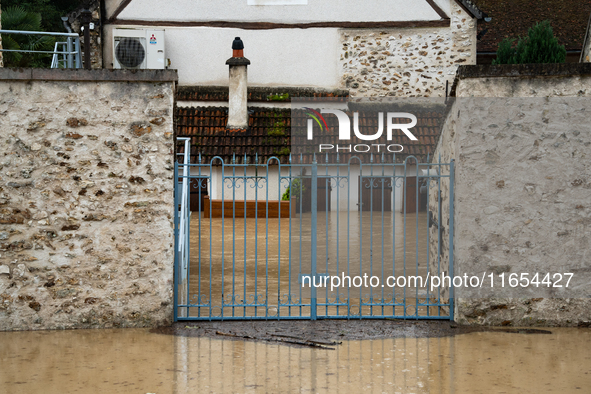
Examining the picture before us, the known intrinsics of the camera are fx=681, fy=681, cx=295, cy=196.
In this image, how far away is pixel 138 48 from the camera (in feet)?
55.1

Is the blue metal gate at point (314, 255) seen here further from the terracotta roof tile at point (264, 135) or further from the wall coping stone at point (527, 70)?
the wall coping stone at point (527, 70)

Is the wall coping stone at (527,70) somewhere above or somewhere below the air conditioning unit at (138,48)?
below

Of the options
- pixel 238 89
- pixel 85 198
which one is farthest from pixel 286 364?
pixel 238 89

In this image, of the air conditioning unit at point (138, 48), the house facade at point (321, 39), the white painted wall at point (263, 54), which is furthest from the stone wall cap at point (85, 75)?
the white painted wall at point (263, 54)

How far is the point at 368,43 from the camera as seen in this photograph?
17547 mm

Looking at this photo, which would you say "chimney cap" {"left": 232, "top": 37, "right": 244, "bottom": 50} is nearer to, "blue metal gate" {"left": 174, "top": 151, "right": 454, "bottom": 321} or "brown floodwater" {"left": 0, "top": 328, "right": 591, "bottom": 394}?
"blue metal gate" {"left": 174, "top": 151, "right": 454, "bottom": 321}

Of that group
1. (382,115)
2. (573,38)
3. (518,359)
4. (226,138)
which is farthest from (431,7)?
(518,359)

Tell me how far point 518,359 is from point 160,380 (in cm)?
281

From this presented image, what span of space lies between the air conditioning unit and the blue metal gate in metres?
3.15

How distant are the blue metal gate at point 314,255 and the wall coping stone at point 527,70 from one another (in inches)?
34.9

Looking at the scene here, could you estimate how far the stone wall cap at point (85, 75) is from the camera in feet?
19.9

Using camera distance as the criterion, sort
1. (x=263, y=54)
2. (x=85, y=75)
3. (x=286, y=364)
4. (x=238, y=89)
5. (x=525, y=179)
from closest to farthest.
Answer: (x=286, y=364)
(x=85, y=75)
(x=525, y=179)
(x=238, y=89)
(x=263, y=54)

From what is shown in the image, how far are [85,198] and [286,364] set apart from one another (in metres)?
2.41

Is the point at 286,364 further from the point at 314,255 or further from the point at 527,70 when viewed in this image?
the point at 527,70
